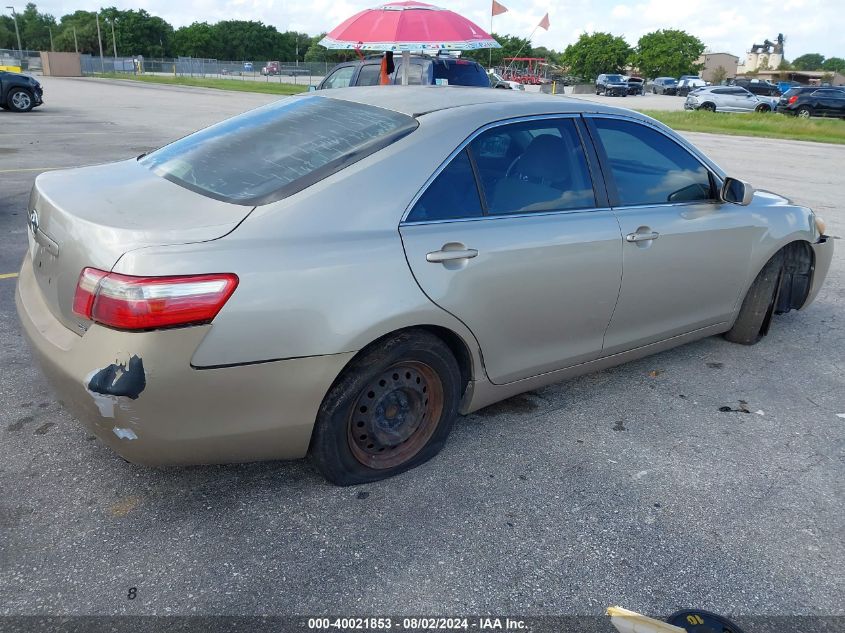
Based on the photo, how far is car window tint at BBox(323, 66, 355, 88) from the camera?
13516mm

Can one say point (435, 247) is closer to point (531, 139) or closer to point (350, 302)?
point (350, 302)

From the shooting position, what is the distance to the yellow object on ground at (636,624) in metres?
2.08

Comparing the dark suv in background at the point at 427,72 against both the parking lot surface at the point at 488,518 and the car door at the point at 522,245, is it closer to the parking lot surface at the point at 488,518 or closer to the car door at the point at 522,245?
the car door at the point at 522,245

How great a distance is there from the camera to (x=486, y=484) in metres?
2.95

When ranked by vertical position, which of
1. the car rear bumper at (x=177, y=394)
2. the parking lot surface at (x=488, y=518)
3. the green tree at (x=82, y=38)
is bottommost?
the parking lot surface at (x=488, y=518)

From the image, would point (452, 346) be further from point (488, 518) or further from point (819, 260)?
point (819, 260)

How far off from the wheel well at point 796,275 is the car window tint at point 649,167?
3.57 ft

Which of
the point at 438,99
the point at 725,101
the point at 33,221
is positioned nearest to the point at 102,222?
the point at 33,221

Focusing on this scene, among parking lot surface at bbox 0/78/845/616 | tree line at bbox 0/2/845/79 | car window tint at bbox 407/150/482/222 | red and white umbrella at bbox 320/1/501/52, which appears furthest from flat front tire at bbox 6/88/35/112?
tree line at bbox 0/2/845/79

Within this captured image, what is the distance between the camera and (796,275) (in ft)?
15.4

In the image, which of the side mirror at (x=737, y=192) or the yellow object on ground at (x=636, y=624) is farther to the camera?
the side mirror at (x=737, y=192)

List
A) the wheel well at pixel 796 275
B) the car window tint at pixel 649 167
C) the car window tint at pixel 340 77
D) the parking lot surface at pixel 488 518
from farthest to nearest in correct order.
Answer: the car window tint at pixel 340 77, the wheel well at pixel 796 275, the car window tint at pixel 649 167, the parking lot surface at pixel 488 518

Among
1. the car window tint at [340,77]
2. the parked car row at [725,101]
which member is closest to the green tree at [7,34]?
the parked car row at [725,101]

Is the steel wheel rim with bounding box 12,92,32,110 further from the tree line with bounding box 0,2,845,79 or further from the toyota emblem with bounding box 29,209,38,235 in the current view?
the tree line with bounding box 0,2,845,79
